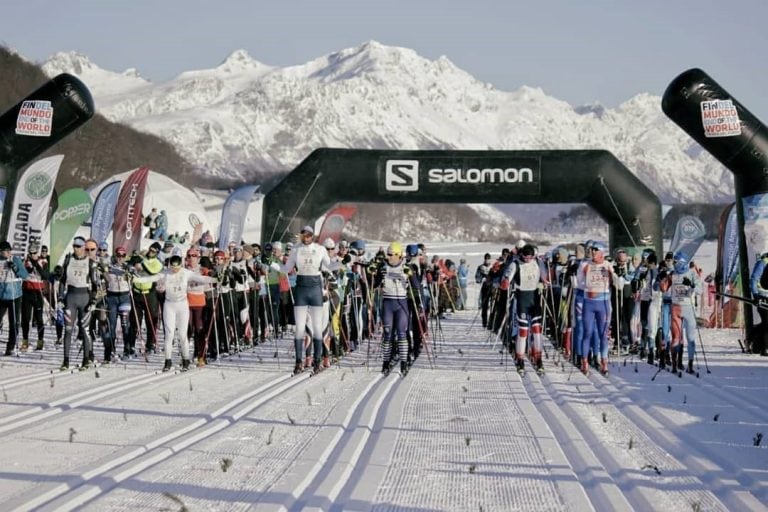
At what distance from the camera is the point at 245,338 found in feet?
58.0

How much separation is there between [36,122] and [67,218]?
17.6 feet

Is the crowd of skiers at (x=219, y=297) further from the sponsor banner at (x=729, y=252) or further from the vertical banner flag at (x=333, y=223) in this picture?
the sponsor banner at (x=729, y=252)

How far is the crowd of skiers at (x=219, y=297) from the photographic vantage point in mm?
12977

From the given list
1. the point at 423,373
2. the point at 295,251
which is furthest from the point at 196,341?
the point at 423,373

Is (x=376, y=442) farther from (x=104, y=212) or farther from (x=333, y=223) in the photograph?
(x=104, y=212)

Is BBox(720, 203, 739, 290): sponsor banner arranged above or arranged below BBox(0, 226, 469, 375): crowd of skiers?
above

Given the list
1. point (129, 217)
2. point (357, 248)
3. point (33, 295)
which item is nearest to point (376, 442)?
point (33, 295)

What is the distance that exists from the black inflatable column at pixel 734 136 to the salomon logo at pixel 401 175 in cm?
557

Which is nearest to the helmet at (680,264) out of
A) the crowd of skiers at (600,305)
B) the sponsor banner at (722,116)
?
the crowd of skiers at (600,305)

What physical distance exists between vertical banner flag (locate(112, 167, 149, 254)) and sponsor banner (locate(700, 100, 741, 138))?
13803mm

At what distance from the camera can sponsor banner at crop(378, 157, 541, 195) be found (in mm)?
19656

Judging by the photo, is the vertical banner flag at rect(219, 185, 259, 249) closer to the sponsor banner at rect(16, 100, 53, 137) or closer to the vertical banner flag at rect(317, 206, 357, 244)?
the vertical banner flag at rect(317, 206, 357, 244)

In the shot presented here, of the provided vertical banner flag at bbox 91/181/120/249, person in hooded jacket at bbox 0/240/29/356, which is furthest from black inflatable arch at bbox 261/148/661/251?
person in hooded jacket at bbox 0/240/29/356

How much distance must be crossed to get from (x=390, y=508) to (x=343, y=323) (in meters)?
11.3
